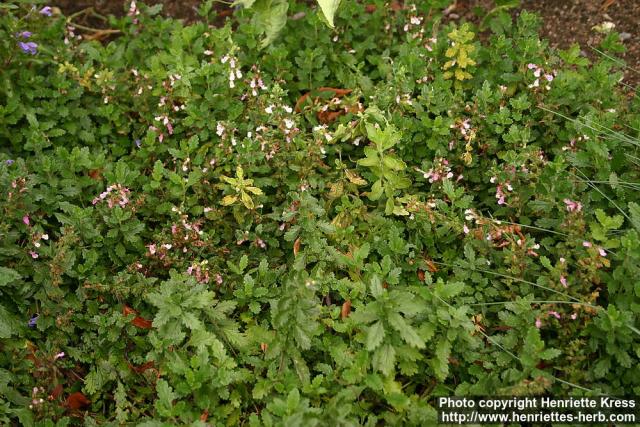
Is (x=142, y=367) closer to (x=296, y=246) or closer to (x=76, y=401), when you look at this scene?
(x=76, y=401)

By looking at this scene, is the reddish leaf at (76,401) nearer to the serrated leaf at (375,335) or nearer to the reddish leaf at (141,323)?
the reddish leaf at (141,323)

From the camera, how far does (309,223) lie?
9.96 feet

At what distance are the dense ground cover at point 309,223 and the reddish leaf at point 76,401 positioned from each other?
13mm

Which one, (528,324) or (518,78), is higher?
(518,78)

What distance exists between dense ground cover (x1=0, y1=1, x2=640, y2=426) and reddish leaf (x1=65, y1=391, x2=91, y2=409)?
0.04 feet

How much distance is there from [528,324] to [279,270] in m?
1.14

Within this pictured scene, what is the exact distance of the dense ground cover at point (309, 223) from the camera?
2713 mm

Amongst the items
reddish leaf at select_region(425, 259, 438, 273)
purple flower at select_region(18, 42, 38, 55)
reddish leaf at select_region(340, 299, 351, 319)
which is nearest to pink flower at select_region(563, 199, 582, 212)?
reddish leaf at select_region(425, 259, 438, 273)

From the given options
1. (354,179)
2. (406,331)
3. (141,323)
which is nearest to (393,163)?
(354,179)

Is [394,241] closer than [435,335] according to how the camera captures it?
No

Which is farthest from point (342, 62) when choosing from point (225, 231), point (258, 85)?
point (225, 231)

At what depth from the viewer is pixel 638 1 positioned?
4137mm

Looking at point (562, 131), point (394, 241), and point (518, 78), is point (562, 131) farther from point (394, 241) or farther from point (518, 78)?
point (394, 241)

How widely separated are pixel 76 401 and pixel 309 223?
4.22 ft
